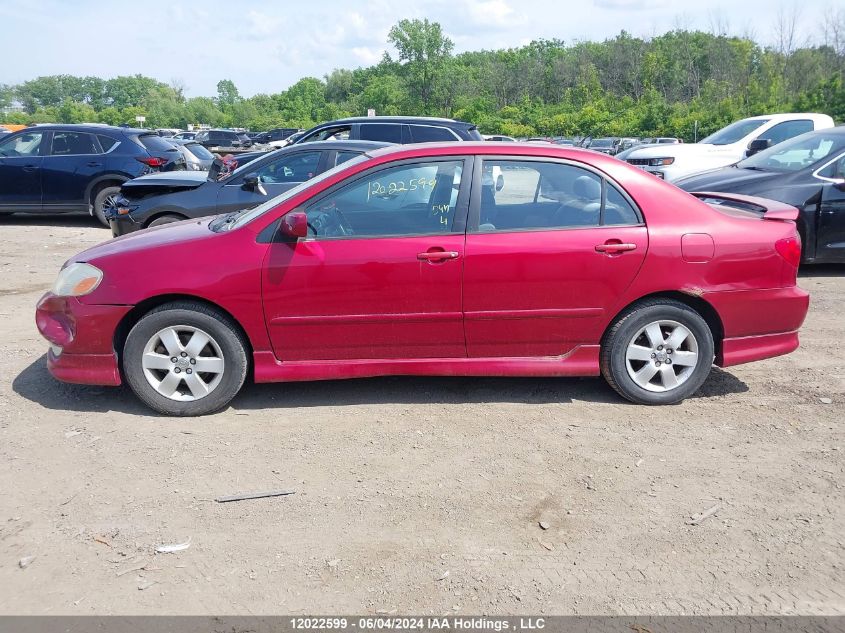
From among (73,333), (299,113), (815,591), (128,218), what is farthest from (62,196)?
(299,113)

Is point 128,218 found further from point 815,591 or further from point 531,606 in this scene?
point 815,591

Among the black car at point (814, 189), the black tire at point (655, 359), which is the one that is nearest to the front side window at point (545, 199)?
the black tire at point (655, 359)

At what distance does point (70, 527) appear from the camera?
3578mm

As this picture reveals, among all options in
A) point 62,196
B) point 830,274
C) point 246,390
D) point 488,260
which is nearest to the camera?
point 488,260

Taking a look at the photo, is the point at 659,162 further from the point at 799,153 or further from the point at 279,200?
the point at 279,200

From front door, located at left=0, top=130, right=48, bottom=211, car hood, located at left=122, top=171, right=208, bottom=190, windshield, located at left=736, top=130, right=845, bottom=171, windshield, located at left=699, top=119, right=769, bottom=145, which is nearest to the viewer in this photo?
windshield, located at left=736, top=130, right=845, bottom=171

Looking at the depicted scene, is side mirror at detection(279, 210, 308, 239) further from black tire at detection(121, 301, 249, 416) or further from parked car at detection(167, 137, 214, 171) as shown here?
parked car at detection(167, 137, 214, 171)

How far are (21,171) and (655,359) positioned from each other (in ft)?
38.0

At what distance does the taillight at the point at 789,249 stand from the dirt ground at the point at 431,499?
3.01 feet

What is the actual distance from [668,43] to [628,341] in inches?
2963

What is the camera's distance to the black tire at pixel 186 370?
4.67 m

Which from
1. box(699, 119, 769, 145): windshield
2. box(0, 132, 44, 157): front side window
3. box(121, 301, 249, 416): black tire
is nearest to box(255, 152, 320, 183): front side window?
box(121, 301, 249, 416): black tire

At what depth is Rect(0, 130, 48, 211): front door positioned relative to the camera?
12.8 metres

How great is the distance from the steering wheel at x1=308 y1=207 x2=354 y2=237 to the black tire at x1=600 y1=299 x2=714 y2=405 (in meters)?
1.80
